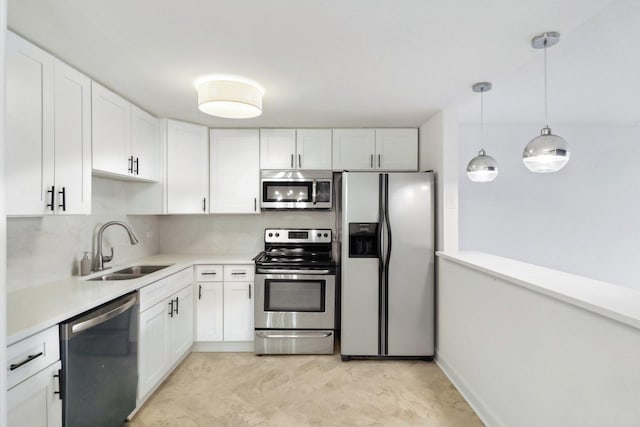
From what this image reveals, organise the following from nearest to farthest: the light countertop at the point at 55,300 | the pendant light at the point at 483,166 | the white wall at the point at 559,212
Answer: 1. the light countertop at the point at 55,300
2. the pendant light at the point at 483,166
3. the white wall at the point at 559,212

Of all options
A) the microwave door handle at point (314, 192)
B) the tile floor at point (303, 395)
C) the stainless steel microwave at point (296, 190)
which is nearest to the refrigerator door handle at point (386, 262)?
the tile floor at point (303, 395)

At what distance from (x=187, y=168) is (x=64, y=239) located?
1.25m

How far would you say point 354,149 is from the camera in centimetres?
329

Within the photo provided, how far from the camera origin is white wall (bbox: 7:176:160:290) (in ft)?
6.16

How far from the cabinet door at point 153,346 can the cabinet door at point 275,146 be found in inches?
66.8

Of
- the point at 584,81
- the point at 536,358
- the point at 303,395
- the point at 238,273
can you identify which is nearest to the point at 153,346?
the point at 238,273

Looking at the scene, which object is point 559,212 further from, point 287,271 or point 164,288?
point 164,288

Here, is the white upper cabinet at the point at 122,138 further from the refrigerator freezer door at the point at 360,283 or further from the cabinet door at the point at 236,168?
the refrigerator freezer door at the point at 360,283

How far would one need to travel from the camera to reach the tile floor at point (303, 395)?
2.06m

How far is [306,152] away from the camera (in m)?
3.31

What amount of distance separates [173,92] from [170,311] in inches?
70.3

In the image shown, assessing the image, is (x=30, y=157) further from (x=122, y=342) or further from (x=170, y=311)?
(x=170, y=311)

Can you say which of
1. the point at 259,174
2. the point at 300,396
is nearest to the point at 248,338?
the point at 300,396

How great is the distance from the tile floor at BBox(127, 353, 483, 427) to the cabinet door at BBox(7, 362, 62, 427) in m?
0.79
